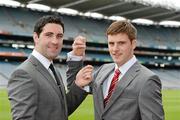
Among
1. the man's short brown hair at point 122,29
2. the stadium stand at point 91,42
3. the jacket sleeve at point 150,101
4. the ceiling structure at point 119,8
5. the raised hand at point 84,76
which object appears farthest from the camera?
the ceiling structure at point 119,8

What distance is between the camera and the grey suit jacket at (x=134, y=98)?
400 centimetres

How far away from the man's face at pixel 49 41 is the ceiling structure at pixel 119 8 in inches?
1764

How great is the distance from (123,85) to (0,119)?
11478mm

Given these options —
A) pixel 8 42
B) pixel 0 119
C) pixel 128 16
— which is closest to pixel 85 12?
pixel 128 16

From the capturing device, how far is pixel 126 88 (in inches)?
166

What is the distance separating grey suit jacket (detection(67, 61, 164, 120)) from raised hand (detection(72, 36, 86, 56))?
683 mm

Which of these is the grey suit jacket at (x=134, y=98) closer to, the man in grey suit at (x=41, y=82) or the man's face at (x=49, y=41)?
the man in grey suit at (x=41, y=82)

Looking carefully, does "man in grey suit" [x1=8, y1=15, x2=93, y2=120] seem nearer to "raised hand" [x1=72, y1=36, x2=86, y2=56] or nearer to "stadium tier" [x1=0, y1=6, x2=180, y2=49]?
"raised hand" [x1=72, y1=36, x2=86, y2=56]

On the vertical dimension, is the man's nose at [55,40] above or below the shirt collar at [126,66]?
above

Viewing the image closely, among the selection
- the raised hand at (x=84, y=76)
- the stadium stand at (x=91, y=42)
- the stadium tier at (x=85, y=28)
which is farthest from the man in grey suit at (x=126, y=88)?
the stadium tier at (x=85, y=28)

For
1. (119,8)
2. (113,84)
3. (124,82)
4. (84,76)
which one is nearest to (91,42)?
(119,8)

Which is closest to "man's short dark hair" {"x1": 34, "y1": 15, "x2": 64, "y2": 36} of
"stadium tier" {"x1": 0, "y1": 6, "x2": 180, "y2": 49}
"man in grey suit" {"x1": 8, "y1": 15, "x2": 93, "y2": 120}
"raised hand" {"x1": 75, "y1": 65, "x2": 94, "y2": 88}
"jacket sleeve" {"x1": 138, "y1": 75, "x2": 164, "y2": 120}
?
"man in grey suit" {"x1": 8, "y1": 15, "x2": 93, "y2": 120}

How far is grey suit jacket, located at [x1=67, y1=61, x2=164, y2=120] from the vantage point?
157 inches

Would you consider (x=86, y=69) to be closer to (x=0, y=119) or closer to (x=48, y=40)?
(x=48, y=40)
